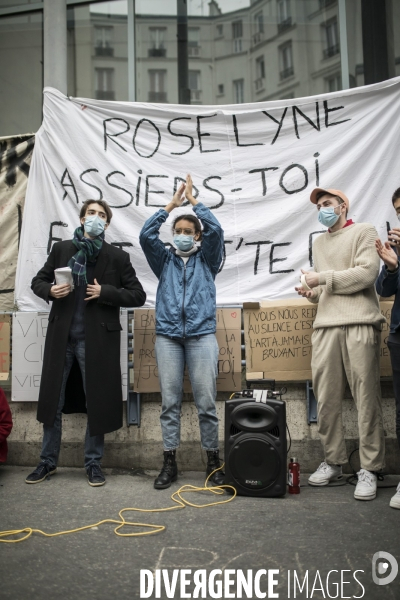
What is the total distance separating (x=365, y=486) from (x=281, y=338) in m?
1.37

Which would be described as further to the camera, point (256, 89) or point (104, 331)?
point (256, 89)

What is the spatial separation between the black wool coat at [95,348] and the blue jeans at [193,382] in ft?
1.31

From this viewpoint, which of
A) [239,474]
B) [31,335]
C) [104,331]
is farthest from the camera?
[31,335]

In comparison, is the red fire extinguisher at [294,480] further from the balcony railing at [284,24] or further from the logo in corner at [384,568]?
the balcony railing at [284,24]

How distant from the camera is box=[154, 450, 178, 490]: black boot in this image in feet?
14.4

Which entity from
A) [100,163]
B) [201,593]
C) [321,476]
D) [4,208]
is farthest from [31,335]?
[201,593]

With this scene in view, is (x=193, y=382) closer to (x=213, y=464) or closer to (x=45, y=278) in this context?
(x=213, y=464)

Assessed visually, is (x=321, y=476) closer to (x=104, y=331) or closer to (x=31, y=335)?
(x=104, y=331)

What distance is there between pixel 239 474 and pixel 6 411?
6.64ft

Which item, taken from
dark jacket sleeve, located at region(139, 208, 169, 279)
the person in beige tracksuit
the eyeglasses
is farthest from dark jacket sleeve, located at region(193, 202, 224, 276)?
the person in beige tracksuit

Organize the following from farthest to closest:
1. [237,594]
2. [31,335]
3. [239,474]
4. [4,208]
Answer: [4,208] → [31,335] → [239,474] → [237,594]

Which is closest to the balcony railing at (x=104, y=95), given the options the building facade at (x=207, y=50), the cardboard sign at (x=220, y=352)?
the building facade at (x=207, y=50)

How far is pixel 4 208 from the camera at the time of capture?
5.66 metres

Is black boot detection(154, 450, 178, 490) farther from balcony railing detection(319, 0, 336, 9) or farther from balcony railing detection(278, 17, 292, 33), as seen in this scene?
balcony railing detection(319, 0, 336, 9)
